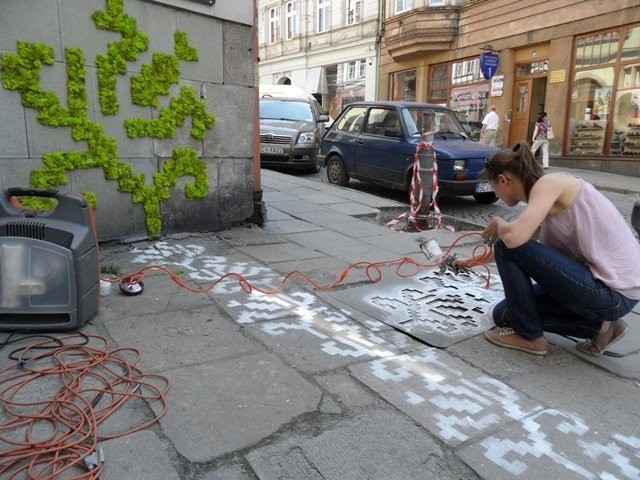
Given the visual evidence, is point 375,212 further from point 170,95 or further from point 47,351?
point 47,351

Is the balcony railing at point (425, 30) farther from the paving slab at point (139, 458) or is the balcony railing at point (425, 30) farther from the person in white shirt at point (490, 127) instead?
the paving slab at point (139, 458)

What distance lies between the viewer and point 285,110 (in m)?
Result: 12.8

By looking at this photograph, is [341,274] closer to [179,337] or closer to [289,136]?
[179,337]

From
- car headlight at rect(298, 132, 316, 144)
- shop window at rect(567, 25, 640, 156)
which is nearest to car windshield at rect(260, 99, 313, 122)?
car headlight at rect(298, 132, 316, 144)

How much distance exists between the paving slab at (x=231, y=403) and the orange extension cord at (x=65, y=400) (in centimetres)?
11

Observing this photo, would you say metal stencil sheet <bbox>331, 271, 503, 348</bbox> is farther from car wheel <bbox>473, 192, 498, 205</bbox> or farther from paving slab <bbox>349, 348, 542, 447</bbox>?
car wheel <bbox>473, 192, 498, 205</bbox>

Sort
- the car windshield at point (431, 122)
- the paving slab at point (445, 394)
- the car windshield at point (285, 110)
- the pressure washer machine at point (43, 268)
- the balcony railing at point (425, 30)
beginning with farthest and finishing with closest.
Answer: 1. the balcony railing at point (425, 30)
2. the car windshield at point (285, 110)
3. the car windshield at point (431, 122)
4. the pressure washer machine at point (43, 268)
5. the paving slab at point (445, 394)

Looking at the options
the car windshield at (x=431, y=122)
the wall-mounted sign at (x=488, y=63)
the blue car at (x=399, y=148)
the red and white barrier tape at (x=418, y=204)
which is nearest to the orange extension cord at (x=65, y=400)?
the red and white barrier tape at (x=418, y=204)

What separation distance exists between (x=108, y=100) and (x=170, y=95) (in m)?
0.65

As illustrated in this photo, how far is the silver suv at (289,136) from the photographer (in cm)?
1166

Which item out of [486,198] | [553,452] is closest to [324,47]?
[486,198]

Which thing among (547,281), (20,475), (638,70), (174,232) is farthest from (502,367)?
(638,70)

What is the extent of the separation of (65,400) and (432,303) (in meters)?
2.55

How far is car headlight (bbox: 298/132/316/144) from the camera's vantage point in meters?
11.8
